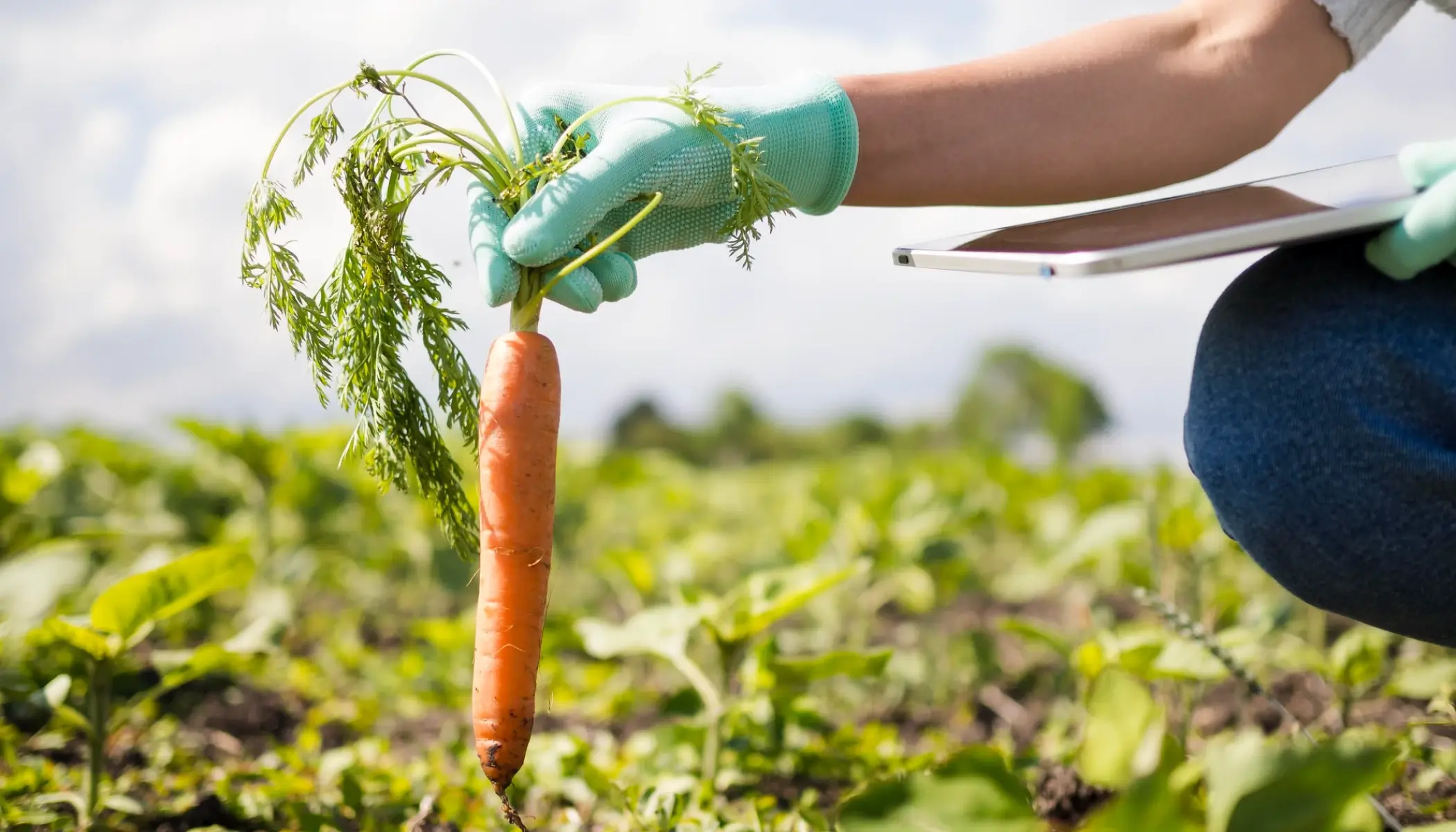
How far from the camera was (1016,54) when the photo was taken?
1.45m

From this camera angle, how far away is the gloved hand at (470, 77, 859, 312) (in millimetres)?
1265

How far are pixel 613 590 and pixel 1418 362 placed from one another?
2428 millimetres

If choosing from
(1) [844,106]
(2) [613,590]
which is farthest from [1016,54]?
(2) [613,590]

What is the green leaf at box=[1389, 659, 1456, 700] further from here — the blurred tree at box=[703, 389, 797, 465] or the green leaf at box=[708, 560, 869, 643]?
the blurred tree at box=[703, 389, 797, 465]

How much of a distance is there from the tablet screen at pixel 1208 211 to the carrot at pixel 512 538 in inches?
21.5

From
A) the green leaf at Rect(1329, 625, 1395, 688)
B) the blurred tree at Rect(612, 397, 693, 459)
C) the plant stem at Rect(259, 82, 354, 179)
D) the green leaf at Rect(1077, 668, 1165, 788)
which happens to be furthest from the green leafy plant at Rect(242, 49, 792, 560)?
the blurred tree at Rect(612, 397, 693, 459)

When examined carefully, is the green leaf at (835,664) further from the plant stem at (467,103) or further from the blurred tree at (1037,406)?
the blurred tree at (1037,406)

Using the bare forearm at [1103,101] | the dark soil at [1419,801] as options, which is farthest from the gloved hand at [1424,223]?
the dark soil at [1419,801]

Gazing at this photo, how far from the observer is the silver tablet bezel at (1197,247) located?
1.02 metres

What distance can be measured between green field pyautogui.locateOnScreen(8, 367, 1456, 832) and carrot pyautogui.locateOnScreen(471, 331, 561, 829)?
0.44 feet

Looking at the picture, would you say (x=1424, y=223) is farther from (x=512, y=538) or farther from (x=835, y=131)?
(x=512, y=538)

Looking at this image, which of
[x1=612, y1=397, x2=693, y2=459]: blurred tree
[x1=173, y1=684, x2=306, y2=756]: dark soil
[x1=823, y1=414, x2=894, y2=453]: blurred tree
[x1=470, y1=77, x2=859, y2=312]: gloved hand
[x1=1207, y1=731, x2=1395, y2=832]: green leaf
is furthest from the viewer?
[x1=823, y1=414, x2=894, y2=453]: blurred tree

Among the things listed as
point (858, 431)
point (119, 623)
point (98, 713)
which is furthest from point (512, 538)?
point (858, 431)

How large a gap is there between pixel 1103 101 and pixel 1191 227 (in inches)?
13.9
